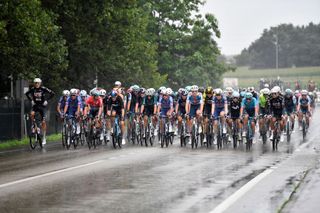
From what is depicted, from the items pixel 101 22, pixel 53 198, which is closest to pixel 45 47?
pixel 101 22

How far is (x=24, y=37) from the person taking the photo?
82.9 ft

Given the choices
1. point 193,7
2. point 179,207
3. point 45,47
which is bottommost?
point 179,207

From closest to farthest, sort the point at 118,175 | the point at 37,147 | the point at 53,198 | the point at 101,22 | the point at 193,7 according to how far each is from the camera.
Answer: the point at 53,198, the point at 118,175, the point at 37,147, the point at 101,22, the point at 193,7

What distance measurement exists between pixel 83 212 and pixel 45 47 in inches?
691

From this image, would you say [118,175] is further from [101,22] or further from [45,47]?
[101,22]

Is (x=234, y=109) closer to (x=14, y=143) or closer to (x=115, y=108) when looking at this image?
(x=115, y=108)

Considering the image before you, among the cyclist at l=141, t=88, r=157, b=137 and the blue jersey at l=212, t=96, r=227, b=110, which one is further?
the cyclist at l=141, t=88, r=157, b=137

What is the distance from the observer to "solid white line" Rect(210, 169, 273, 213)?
11.1 meters

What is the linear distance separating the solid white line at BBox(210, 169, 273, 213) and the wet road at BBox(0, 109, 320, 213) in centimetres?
1

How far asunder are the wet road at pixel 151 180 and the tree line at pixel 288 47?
141m

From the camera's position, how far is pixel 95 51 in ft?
124

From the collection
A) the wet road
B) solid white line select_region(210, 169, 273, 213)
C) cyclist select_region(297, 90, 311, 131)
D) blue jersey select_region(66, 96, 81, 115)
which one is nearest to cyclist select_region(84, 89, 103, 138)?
blue jersey select_region(66, 96, 81, 115)

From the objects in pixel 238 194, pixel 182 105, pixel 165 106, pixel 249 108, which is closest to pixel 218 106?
pixel 249 108

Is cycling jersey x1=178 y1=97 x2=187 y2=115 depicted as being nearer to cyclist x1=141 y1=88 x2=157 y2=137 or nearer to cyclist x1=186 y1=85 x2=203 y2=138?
cyclist x1=141 y1=88 x2=157 y2=137
